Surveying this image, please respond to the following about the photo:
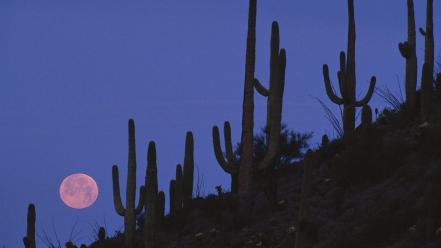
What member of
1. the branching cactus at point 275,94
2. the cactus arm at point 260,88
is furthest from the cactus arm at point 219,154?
the cactus arm at point 260,88

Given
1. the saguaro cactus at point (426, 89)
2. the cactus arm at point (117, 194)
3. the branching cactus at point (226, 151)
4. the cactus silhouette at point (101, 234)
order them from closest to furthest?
the saguaro cactus at point (426, 89) → the branching cactus at point (226, 151) → the cactus arm at point (117, 194) → the cactus silhouette at point (101, 234)

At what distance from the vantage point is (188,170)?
63.7ft

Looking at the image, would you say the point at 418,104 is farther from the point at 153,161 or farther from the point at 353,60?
the point at 153,161

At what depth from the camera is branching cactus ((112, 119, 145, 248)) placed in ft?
59.1

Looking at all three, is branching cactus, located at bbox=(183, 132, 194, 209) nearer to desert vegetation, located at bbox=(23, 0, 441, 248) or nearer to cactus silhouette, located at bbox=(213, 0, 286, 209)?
desert vegetation, located at bbox=(23, 0, 441, 248)

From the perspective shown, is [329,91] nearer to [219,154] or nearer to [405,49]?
[405,49]

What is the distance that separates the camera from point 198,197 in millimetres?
20156

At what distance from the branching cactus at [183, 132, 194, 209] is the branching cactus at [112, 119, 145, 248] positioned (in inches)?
50.5

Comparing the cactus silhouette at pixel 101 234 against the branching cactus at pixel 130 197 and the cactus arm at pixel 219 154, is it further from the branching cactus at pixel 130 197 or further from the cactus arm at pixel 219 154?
the cactus arm at pixel 219 154

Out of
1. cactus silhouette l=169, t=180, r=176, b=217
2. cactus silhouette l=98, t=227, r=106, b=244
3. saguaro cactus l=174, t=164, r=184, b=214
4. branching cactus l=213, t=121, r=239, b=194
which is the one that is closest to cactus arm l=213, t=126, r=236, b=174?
branching cactus l=213, t=121, r=239, b=194

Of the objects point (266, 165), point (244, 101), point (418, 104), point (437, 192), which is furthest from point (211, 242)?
point (437, 192)

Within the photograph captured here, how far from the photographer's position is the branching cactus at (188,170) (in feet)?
62.7

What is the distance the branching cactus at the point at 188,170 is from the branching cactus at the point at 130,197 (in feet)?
4.21

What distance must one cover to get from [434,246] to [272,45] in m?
7.41
